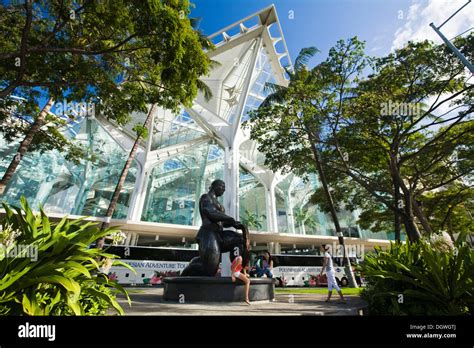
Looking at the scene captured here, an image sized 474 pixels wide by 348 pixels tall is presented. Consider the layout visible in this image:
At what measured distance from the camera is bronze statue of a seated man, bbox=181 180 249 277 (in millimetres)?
6777

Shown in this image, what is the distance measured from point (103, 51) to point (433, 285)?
8.50 meters

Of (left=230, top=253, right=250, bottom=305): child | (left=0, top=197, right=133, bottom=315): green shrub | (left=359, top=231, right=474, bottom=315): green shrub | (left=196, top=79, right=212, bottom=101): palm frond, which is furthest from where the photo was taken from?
(left=196, top=79, right=212, bottom=101): palm frond

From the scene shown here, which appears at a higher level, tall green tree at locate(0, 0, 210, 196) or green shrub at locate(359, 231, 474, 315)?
tall green tree at locate(0, 0, 210, 196)

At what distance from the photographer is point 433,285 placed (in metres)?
4.02

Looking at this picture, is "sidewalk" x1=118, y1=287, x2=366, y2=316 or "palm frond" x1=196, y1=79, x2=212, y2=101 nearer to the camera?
"sidewalk" x1=118, y1=287, x2=366, y2=316

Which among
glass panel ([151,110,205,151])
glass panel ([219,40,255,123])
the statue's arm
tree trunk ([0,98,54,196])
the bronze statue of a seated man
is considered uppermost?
glass panel ([219,40,255,123])

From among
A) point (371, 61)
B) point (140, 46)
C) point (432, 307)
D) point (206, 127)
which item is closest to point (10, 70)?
point (140, 46)

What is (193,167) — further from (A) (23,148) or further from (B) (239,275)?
(B) (239,275)

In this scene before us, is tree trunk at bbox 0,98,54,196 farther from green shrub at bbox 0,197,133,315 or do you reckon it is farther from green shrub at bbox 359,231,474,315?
green shrub at bbox 359,231,474,315

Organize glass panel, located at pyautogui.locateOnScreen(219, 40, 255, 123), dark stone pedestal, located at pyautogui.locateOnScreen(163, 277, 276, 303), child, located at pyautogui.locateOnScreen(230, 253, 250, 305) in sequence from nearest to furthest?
1. child, located at pyautogui.locateOnScreen(230, 253, 250, 305)
2. dark stone pedestal, located at pyautogui.locateOnScreen(163, 277, 276, 303)
3. glass panel, located at pyautogui.locateOnScreen(219, 40, 255, 123)

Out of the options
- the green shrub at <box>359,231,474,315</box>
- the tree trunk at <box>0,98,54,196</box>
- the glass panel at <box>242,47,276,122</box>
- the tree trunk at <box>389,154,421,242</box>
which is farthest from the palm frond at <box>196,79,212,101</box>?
the glass panel at <box>242,47,276,122</box>

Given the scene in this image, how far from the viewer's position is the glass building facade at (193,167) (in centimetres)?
2419

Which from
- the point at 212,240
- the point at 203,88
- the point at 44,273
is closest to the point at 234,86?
the point at 203,88

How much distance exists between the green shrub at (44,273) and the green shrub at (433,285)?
180 inches
